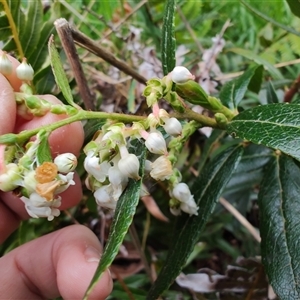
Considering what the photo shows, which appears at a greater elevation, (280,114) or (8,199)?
(280,114)

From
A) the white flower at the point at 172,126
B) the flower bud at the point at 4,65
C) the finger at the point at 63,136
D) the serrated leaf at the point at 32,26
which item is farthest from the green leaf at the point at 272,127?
the serrated leaf at the point at 32,26

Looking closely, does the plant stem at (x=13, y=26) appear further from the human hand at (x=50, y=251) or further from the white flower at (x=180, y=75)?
the white flower at (x=180, y=75)

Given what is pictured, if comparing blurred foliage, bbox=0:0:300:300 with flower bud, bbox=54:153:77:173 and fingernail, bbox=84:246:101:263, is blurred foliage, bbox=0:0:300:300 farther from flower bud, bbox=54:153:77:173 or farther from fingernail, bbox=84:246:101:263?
flower bud, bbox=54:153:77:173

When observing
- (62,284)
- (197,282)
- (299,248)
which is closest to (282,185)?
(299,248)

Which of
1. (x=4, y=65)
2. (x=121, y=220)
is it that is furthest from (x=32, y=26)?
(x=121, y=220)

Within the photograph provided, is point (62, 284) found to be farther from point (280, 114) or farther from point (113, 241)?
point (280, 114)

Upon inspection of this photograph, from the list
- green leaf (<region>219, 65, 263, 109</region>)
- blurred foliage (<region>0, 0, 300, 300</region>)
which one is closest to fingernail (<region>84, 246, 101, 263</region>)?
blurred foliage (<region>0, 0, 300, 300</region>)
